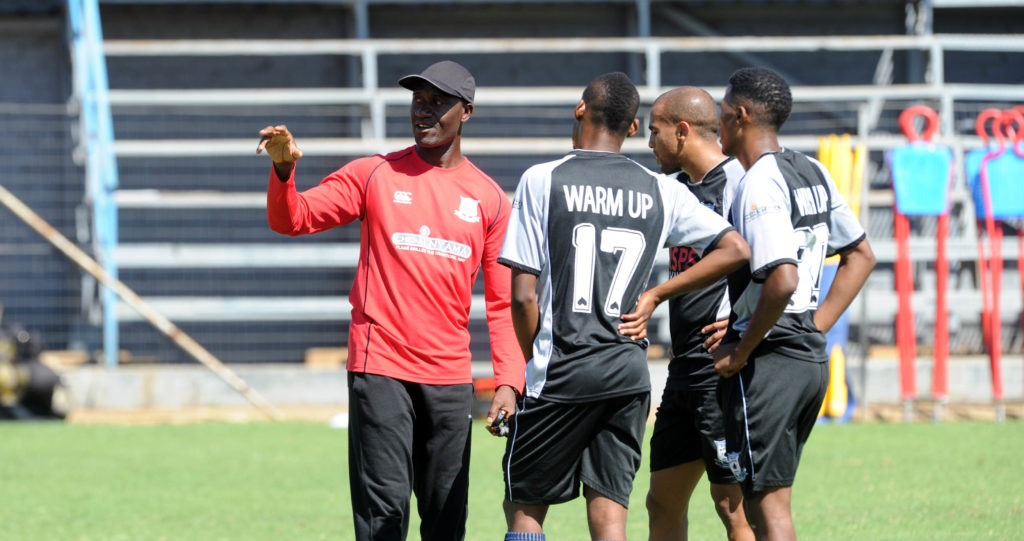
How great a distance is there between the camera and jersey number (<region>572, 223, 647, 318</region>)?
4.12 meters

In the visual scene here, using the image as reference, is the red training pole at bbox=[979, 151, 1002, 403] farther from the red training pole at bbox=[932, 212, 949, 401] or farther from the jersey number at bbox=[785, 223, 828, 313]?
the jersey number at bbox=[785, 223, 828, 313]

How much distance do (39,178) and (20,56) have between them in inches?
84.2

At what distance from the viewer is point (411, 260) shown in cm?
451

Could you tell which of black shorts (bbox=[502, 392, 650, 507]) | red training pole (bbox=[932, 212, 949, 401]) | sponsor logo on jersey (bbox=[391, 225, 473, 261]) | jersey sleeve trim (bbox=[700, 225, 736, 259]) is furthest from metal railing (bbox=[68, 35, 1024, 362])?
black shorts (bbox=[502, 392, 650, 507])

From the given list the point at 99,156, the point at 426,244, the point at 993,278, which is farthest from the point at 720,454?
the point at 99,156

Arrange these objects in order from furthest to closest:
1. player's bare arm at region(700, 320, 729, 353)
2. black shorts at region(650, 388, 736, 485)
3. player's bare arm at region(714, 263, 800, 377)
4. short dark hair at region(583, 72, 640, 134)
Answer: black shorts at region(650, 388, 736, 485) < player's bare arm at region(700, 320, 729, 353) < short dark hair at region(583, 72, 640, 134) < player's bare arm at region(714, 263, 800, 377)

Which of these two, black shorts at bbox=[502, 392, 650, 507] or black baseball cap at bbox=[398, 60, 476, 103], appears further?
black baseball cap at bbox=[398, 60, 476, 103]

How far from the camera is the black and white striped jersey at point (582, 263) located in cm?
412

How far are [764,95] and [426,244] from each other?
137 cm

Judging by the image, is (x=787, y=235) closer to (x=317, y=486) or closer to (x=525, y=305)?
(x=525, y=305)

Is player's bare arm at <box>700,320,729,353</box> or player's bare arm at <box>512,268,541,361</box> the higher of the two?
player's bare arm at <box>512,268,541,361</box>

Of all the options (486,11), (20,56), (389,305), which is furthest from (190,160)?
(389,305)

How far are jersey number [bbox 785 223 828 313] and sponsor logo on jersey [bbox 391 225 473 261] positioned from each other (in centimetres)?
126

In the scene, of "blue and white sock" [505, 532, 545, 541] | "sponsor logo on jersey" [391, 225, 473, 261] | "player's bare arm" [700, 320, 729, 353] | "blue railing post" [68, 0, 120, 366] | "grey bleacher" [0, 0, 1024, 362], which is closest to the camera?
"blue and white sock" [505, 532, 545, 541]
